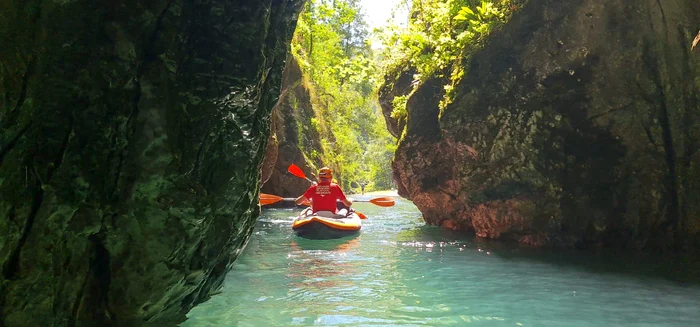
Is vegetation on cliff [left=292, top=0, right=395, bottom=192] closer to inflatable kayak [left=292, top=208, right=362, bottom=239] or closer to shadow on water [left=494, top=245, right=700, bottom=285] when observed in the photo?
inflatable kayak [left=292, top=208, right=362, bottom=239]

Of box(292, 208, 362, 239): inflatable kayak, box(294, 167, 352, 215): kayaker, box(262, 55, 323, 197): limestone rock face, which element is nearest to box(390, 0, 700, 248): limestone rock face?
box(292, 208, 362, 239): inflatable kayak

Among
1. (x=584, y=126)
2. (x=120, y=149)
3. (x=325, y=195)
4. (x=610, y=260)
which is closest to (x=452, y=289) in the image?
(x=610, y=260)

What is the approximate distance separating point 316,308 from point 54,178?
9.19 feet

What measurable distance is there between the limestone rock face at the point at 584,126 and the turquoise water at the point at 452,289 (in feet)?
2.35

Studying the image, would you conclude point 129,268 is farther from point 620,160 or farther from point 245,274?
point 620,160

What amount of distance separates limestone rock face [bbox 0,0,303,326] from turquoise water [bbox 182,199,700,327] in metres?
1.36

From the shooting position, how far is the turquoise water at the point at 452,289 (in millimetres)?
4234

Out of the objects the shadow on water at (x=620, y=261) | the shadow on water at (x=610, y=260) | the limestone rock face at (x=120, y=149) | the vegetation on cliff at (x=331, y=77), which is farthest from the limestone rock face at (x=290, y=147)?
the limestone rock face at (x=120, y=149)

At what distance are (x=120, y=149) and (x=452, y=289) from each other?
157 inches

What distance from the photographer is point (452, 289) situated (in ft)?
17.5

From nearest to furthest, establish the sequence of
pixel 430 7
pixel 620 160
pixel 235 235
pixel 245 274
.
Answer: pixel 235 235, pixel 245 274, pixel 620 160, pixel 430 7

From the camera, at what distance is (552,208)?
7.87 meters

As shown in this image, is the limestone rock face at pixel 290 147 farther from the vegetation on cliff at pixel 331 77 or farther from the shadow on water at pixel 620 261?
the shadow on water at pixel 620 261

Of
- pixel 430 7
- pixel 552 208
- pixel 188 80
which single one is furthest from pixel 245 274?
pixel 430 7
